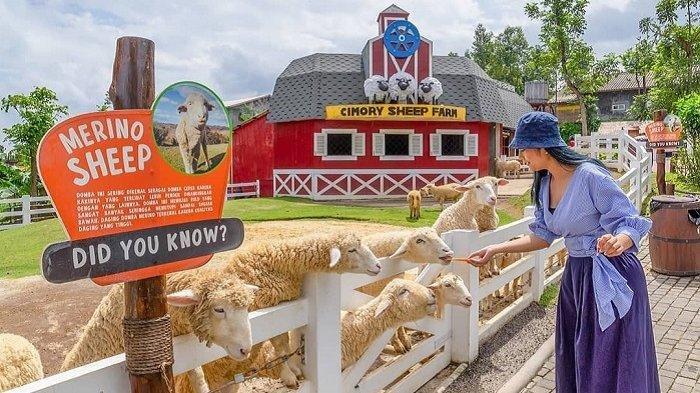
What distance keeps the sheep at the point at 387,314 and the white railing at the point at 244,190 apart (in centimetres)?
1826

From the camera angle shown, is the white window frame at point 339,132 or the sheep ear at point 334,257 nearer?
the sheep ear at point 334,257

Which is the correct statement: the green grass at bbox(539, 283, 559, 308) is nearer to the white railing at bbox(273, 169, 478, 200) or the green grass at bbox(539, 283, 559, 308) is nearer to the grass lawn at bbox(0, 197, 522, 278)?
the grass lawn at bbox(0, 197, 522, 278)

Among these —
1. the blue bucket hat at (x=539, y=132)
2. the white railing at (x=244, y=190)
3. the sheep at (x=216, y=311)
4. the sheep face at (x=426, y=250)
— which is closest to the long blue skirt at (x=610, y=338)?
the blue bucket hat at (x=539, y=132)

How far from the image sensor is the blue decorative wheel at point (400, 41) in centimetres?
2061

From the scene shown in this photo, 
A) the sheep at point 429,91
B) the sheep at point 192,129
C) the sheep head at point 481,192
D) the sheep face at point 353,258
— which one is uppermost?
the sheep at point 429,91

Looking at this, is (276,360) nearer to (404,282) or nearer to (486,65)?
(404,282)

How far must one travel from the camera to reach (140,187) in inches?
77.1

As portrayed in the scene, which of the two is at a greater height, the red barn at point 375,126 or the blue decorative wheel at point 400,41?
the blue decorative wheel at point 400,41

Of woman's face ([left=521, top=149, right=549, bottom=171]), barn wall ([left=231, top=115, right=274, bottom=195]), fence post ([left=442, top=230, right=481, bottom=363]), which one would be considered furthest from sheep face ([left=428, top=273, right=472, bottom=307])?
barn wall ([left=231, top=115, right=274, bottom=195])

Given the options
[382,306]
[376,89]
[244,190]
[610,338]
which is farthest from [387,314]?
[244,190]

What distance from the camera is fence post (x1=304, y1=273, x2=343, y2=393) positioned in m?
3.17

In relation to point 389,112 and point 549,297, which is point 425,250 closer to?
point 549,297

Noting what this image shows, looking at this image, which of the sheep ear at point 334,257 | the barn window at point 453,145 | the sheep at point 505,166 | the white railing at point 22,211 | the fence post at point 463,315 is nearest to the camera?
the sheep ear at point 334,257

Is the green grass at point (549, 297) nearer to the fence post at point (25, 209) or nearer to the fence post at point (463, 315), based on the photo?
the fence post at point (463, 315)
